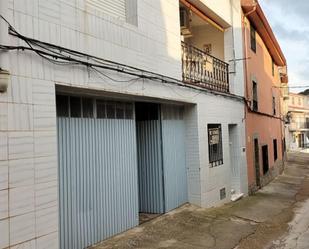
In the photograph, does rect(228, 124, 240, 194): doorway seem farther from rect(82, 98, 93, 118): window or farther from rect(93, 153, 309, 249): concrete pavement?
rect(82, 98, 93, 118): window

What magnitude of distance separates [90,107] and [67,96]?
590 mm

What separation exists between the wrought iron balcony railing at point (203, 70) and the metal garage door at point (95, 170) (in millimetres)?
2939

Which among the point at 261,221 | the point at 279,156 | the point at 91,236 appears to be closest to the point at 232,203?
the point at 261,221

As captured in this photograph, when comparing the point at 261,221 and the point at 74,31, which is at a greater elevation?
the point at 74,31

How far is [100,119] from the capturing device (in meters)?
7.52

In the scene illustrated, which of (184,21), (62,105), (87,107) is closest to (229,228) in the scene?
(87,107)

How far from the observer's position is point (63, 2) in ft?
19.9

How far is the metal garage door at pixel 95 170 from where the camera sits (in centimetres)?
661

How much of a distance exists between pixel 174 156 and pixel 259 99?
9693 mm

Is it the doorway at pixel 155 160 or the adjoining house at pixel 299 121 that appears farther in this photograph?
the adjoining house at pixel 299 121

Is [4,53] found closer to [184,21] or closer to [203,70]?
[203,70]

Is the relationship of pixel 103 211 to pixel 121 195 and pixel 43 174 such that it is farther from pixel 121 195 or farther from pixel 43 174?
pixel 43 174

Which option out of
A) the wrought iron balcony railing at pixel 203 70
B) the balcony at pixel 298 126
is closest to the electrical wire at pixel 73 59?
the wrought iron balcony railing at pixel 203 70

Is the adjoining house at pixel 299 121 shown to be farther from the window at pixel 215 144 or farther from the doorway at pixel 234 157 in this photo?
the window at pixel 215 144
